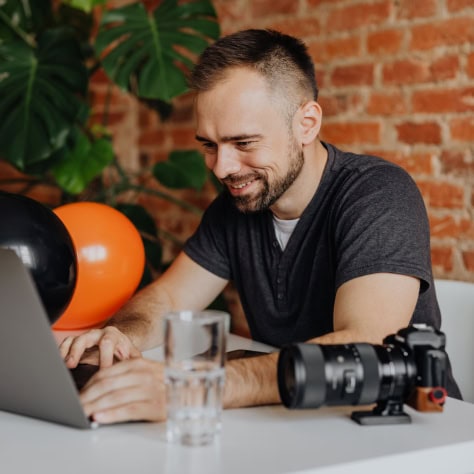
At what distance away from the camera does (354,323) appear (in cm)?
131

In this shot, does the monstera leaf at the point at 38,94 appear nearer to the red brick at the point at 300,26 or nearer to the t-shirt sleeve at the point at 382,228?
the red brick at the point at 300,26

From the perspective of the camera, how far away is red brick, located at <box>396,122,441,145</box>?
2.07m

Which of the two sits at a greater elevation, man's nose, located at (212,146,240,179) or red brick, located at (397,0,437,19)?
red brick, located at (397,0,437,19)

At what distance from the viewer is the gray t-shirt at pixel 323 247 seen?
1454mm

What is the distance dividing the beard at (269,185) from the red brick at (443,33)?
22.9 inches

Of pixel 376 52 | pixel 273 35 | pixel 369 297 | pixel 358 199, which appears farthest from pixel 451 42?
pixel 369 297

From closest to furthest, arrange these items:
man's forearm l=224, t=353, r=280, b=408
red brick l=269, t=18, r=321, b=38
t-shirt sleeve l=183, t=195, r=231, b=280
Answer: man's forearm l=224, t=353, r=280, b=408 → t-shirt sleeve l=183, t=195, r=231, b=280 → red brick l=269, t=18, r=321, b=38

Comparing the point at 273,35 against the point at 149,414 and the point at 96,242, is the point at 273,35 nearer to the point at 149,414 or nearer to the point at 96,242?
the point at 96,242

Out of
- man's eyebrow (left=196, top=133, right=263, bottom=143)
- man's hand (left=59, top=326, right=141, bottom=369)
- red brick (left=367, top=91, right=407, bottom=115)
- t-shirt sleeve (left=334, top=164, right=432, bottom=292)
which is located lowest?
man's hand (left=59, top=326, right=141, bottom=369)

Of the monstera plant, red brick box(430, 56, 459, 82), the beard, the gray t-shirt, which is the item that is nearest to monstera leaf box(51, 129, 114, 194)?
the monstera plant

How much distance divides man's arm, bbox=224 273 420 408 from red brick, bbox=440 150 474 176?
669mm

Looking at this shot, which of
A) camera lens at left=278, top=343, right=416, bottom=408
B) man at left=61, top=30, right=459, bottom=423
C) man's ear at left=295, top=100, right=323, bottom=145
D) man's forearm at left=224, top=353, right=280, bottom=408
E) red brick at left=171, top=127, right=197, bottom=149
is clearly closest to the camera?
camera lens at left=278, top=343, right=416, bottom=408

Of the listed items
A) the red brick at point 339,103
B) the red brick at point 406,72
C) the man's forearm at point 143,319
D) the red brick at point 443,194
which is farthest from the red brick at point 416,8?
the man's forearm at point 143,319

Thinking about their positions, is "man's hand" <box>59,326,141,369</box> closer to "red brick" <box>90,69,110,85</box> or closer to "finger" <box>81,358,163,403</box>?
"finger" <box>81,358,163,403</box>
